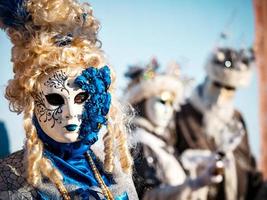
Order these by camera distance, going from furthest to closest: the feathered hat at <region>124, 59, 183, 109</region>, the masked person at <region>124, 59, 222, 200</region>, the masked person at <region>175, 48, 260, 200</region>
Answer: the masked person at <region>175, 48, 260, 200</region>
the feathered hat at <region>124, 59, 183, 109</region>
the masked person at <region>124, 59, 222, 200</region>

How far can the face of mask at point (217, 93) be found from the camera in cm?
305

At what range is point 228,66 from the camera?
2.99m

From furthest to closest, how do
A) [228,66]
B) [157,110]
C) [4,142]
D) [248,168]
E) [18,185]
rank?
[248,168]
[228,66]
[157,110]
[4,142]
[18,185]

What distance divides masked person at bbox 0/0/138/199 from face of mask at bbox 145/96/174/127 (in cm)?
131

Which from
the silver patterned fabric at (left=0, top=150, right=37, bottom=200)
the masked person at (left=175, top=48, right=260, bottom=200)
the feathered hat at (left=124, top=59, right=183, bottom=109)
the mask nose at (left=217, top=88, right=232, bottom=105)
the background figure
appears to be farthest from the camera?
the mask nose at (left=217, top=88, right=232, bottom=105)

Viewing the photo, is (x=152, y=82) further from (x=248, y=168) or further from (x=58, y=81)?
(x=58, y=81)

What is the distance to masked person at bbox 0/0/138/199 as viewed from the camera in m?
1.36

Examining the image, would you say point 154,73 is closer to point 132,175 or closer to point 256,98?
point 256,98

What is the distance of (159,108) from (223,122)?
18.6 inches

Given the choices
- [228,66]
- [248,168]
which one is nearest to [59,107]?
[228,66]

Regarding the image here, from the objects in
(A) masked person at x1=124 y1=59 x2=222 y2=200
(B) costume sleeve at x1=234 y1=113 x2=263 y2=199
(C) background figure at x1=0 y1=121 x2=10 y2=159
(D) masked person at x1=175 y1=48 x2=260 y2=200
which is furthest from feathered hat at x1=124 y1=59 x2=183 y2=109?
(C) background figure at x1=0 y1=121 x2=10 y2=159

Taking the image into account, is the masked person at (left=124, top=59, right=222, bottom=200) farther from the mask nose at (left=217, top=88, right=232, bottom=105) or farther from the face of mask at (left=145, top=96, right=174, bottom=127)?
the mask nose at (left=217, top=88, right=232, bottom=105)

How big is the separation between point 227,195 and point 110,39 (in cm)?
114

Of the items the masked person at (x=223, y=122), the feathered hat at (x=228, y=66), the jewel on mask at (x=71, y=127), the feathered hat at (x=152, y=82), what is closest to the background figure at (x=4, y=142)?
the jewel on mask at (x=71, y=127)
